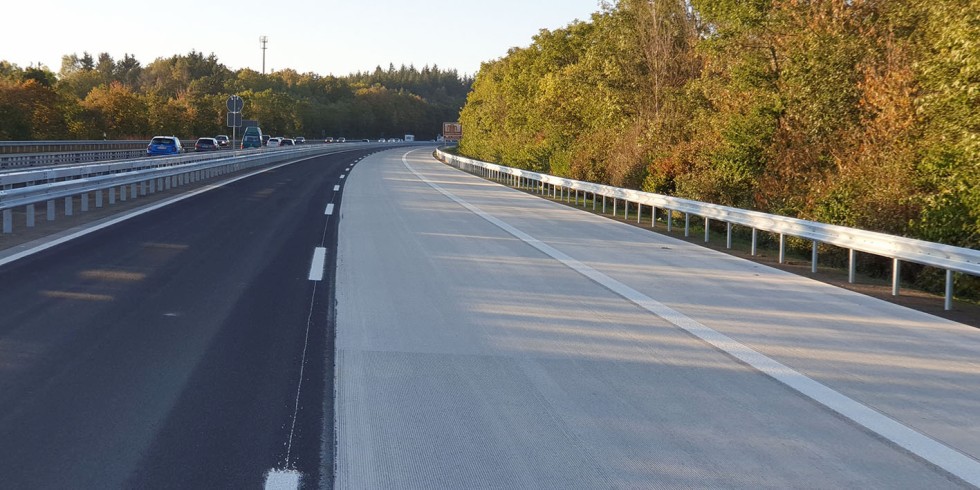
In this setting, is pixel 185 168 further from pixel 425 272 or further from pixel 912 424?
pixel 912 424

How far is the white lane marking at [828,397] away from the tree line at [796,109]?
5836 millimetres

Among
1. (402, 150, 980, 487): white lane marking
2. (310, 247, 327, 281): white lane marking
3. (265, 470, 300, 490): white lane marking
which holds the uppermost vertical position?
(310, 247, 327, 281): white lane marking

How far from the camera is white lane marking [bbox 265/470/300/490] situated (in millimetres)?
4516

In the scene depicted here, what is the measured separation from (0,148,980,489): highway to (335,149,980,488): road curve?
0.09 feet

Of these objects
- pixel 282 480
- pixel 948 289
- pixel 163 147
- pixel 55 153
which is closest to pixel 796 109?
pixel 948 289

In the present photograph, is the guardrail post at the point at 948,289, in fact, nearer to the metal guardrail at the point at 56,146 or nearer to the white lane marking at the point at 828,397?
the white lane marking at the point at 828,397

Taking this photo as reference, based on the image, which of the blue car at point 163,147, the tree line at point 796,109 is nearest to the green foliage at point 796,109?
the tree line at point 796,109

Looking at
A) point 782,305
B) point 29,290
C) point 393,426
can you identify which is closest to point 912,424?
point 393,426

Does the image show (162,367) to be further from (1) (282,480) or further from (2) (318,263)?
(2) (318,263)

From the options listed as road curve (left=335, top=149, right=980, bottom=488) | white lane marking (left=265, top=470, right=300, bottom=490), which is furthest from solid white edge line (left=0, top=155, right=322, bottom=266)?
white lane marking (left=265, top=470, right=300, bottom=490)

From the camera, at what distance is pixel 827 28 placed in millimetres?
21344

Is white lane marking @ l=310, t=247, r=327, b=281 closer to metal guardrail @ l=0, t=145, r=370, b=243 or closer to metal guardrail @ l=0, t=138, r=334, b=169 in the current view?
metal guardrail @ l=0, t=145, r=370, b=243

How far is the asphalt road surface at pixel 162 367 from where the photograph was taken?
4.83 metres

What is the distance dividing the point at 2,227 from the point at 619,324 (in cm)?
1252
